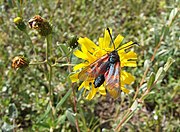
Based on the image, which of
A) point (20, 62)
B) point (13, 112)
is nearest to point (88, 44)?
point (20, 62)

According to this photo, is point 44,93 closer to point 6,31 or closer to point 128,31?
point 6,31

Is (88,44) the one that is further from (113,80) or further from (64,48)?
(113,80)

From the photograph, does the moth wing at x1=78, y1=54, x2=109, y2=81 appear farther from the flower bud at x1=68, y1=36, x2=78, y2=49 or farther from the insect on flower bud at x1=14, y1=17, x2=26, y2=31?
the insect on flower bud at x1=14, y1=17, x2=26, y2=31

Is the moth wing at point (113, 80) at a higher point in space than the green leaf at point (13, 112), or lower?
higher

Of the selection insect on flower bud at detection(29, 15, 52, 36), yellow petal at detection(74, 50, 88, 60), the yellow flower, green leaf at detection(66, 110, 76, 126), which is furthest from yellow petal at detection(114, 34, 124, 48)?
green leaf at detection(66, 110, 76, 126)

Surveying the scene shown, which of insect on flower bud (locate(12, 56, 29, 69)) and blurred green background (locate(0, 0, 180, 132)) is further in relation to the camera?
blurred green background (locate(0, 0, 180, 132))

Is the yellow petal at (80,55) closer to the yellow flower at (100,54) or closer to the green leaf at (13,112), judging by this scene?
the yellow flower at (100,54)

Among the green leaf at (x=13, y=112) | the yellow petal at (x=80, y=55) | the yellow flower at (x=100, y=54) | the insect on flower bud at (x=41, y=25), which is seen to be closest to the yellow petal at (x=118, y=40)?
the yellow flower at (x=100, y=54)

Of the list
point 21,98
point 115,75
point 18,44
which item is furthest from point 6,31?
point 115,75

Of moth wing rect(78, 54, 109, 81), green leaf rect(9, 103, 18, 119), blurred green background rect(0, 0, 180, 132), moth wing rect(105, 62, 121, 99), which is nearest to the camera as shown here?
moth wing rect(105, 62, 121, 99)
